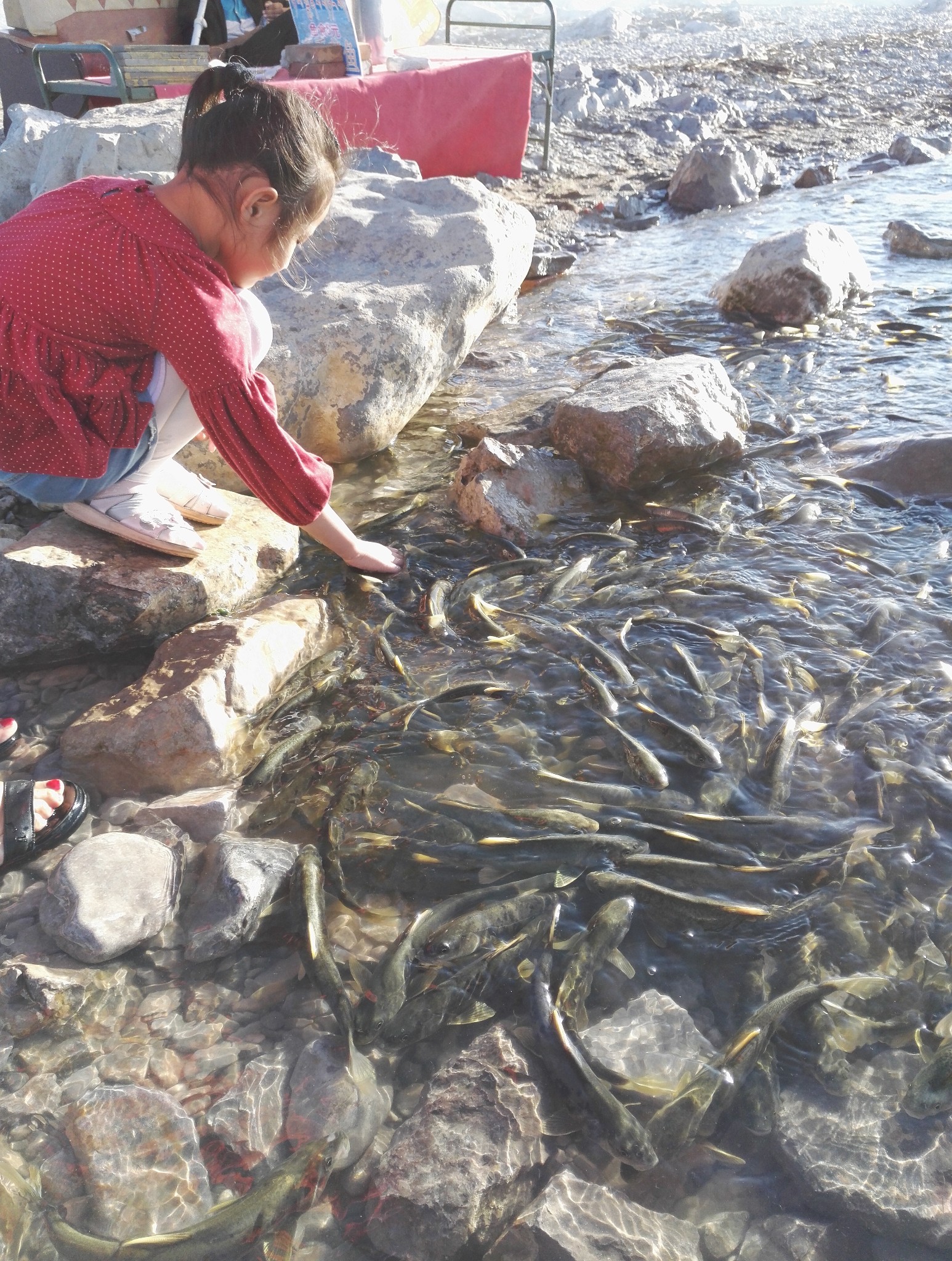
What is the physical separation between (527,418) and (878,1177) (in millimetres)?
3859

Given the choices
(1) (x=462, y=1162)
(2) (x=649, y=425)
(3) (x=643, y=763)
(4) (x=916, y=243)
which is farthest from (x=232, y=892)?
(4) (x=916, y=243)

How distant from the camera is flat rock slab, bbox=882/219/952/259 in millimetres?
7562

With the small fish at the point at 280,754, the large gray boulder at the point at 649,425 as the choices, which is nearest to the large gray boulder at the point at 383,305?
the large gray boulder at the point at 649,425

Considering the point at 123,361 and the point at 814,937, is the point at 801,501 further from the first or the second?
the point at 123,361

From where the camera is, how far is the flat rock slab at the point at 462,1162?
175 centimetres

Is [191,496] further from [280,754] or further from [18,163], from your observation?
[18,163]

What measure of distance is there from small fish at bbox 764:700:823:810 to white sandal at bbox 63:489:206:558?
2.11 metres

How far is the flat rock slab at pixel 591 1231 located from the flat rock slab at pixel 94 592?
7.22ft

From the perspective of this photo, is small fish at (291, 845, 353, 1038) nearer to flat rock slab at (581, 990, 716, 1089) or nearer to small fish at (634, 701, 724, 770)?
flat rock slab at (581, 990, 716, 1089)

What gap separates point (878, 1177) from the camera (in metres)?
1.83

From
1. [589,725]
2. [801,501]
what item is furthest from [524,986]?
[801,501]

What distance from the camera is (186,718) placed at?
8.96ft

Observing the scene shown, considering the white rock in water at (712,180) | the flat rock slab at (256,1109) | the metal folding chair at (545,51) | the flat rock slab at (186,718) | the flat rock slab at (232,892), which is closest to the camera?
the flat rock slab at (256,1109)

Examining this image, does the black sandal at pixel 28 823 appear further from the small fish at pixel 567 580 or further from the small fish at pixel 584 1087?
the small fish at pixel 567 580
